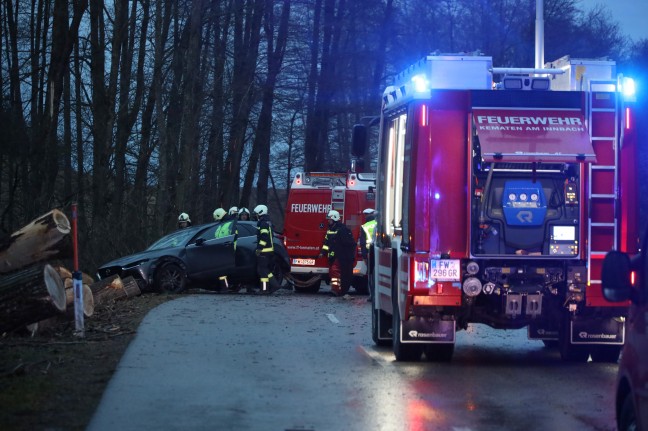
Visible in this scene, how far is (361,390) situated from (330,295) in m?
15.9

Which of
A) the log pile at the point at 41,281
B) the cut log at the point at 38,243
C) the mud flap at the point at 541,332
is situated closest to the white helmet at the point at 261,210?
the log pile at the point at 41,281

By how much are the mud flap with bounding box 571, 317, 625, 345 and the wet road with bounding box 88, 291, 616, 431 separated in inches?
11.1

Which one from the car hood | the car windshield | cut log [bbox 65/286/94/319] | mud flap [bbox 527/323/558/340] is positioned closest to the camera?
mud flap [bbox 527/323/558/340]

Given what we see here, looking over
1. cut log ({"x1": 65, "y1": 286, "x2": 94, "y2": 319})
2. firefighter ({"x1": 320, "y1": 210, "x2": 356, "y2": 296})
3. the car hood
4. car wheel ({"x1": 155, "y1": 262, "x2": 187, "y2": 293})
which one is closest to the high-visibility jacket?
firefighter ({"x1": 320, "y1": 210, "x2": 356, "y2": 296})

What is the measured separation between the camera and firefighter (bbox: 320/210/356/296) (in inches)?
1030

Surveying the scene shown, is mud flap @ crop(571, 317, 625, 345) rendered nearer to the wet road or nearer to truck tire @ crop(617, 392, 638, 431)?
the wet road

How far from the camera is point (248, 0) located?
4541 cm

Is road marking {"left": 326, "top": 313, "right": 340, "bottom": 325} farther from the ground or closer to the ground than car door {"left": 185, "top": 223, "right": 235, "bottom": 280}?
closer to the ground

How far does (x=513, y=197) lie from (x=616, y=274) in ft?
20.2

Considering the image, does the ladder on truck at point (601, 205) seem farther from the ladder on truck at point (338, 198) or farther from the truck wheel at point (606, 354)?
the ladder on truck at point (338, 198)

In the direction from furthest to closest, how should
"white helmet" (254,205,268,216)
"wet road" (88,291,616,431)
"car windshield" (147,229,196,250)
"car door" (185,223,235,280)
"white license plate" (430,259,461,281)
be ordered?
"white helmet" (254,205,268,216) → "car windshield" (147,229,196,250) → "car door" (185,223,235,280) → "white license plate" (430,259,461,281) → "wet road" (88,291,616,431)

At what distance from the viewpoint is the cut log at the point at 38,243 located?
1734 centimetres

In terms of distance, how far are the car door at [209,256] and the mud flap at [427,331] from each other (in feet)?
43.8

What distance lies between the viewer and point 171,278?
1014 inches
